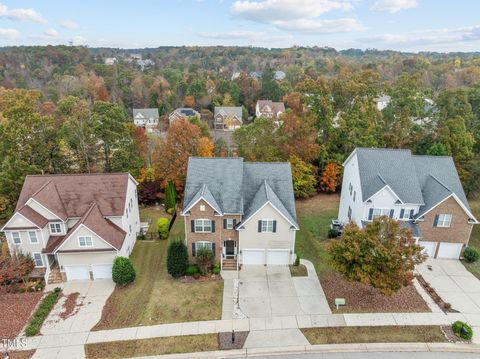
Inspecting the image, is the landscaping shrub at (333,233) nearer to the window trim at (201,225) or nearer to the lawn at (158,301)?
the window trim at (201,225)

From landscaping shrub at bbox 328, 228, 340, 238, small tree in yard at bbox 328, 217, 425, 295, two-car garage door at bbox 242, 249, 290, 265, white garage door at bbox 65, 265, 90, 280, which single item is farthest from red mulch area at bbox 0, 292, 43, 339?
landscaping shrub at bbox 328, 228, 340, 238

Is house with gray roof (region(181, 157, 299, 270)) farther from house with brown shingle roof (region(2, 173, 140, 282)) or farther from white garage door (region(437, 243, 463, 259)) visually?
white garage door (region(437, 243, 463, 259))

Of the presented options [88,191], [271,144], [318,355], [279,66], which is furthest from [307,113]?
[279,66]

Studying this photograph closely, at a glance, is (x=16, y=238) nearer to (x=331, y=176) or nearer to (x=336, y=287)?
(x=336, y=287)

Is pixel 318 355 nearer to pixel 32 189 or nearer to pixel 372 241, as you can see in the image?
pixel 372 241

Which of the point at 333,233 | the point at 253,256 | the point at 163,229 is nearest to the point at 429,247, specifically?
the point at 333,233

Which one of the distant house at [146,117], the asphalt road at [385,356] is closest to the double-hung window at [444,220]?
the asphalt road at [385,356]
